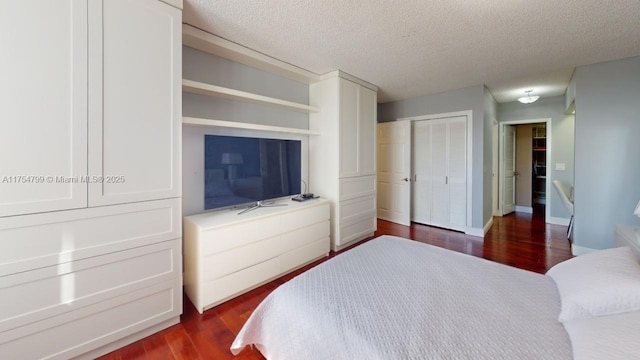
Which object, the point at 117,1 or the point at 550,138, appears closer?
the point at 117,1

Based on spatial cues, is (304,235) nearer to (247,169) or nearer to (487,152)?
(247,169)

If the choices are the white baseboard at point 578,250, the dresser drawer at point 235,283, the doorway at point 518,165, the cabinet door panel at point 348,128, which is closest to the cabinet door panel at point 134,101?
the dresser drawer at point 235,283

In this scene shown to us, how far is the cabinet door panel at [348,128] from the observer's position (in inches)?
132

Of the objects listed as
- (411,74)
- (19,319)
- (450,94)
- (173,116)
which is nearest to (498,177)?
(450,94)

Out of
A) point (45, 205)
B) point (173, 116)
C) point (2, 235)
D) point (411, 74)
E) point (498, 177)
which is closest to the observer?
point (2, 235)

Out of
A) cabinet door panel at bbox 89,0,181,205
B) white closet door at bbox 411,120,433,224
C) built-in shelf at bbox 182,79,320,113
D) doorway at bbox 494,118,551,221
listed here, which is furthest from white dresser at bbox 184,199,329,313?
doorway at bbox 494,118,551,221

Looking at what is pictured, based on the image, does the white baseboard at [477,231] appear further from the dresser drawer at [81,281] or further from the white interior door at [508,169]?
the dresser drawer at [81,281]

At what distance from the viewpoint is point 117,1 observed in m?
1.59

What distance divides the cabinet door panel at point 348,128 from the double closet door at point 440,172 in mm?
1847

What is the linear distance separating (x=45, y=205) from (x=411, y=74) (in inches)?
152

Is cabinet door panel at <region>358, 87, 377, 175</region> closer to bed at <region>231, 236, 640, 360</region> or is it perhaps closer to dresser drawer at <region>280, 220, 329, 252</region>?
dresser drawer at <region>280, 220, 329, 252</region>

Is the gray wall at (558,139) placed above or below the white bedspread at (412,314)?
above

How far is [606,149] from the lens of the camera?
9.87 feet

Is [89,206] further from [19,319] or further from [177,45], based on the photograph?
[177,45]
